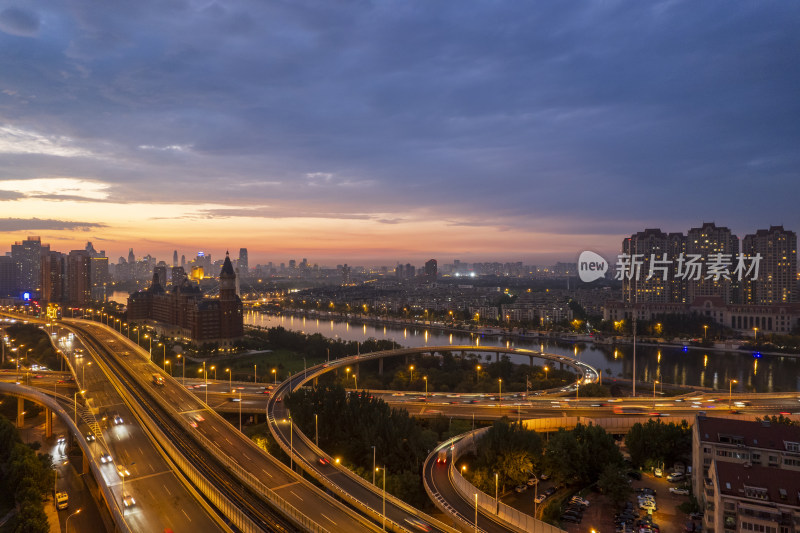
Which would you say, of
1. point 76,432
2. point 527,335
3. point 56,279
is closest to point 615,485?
point 76,432

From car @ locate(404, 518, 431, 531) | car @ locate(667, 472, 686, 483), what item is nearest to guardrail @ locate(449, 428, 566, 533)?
car @ locate(404, 518, 431, 531)

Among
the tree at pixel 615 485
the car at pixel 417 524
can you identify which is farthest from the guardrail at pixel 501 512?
the tree at pixel 615 485

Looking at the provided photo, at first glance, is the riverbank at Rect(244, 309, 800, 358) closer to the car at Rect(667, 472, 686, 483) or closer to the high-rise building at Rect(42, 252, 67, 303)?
the high-rise building at Rect(42, 252, 67, 303)

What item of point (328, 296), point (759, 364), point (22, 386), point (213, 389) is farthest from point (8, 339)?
point (328, 296)

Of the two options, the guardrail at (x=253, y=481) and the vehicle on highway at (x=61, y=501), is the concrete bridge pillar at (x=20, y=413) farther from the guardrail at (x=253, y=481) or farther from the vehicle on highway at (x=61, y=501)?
the guardrail at (x=253, y=481)

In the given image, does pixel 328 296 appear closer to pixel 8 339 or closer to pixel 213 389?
pixel 8 339

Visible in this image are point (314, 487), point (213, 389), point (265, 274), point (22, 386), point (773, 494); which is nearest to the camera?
point (773, 494)
